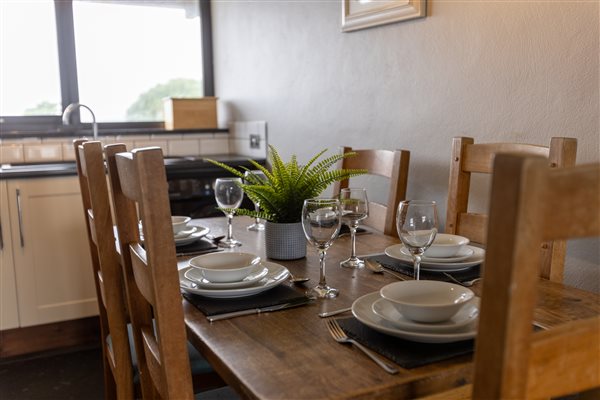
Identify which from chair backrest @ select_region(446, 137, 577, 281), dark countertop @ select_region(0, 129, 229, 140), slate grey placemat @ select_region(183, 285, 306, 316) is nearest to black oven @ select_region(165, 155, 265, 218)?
dark countertop @ select_region(0, 129, 229, 140)

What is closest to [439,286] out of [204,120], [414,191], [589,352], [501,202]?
[589,352]

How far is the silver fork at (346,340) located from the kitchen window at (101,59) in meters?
2.88

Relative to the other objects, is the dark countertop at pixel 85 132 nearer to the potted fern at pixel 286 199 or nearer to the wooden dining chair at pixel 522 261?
the potted fern at pixel 286 199

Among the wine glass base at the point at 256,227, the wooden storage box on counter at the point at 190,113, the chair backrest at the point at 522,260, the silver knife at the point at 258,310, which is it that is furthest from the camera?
the wooden storage box on counter at the point at 190,113

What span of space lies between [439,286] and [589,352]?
1.45 ft

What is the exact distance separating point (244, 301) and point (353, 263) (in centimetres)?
37

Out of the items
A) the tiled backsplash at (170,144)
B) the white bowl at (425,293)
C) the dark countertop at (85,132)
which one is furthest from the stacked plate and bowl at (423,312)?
the dark countertop at (85,132)

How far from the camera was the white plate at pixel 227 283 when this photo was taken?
1143 mm

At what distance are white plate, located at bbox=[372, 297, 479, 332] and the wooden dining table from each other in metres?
0.03

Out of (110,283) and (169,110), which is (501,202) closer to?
(110,283)

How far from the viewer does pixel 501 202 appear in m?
0.48

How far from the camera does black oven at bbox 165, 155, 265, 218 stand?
2.91 meters

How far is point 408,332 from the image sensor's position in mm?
866

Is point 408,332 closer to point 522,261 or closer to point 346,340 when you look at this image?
point 346,340
